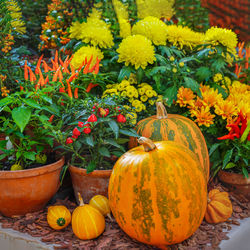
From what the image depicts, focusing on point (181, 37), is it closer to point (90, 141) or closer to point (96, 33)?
point (96, 33)

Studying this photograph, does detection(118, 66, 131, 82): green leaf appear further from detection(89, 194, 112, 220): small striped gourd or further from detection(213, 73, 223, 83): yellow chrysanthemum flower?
detection(89, 194, 112, 220): small striped gourd

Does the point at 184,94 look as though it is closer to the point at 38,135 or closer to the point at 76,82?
the point at 76,82

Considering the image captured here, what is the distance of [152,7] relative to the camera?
8.87 ft

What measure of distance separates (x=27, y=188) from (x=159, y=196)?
719 millimetres

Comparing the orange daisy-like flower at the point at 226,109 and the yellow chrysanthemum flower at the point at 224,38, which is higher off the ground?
the yellow chrysanthemum flower at the point at 224,38

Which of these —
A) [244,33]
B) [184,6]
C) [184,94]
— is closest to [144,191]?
[184,94]

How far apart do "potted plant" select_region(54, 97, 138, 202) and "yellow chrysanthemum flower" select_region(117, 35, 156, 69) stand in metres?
0.39

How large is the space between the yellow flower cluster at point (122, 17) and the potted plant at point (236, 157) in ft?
3.39

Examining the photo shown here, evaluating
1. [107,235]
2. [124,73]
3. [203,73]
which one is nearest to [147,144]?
[107,235]

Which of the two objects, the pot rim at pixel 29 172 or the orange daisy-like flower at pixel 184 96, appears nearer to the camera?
the pot rim at pixel 29 172

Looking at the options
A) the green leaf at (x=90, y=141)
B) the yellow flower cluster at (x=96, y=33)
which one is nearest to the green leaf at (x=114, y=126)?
the green leaf at (x=90, y=141)

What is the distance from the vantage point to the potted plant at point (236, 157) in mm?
1947

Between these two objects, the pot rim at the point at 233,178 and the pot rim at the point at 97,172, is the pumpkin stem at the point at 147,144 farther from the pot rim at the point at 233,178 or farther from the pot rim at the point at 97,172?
the pot rim at the point at 233,178

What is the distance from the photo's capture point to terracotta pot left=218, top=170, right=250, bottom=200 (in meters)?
1.99
